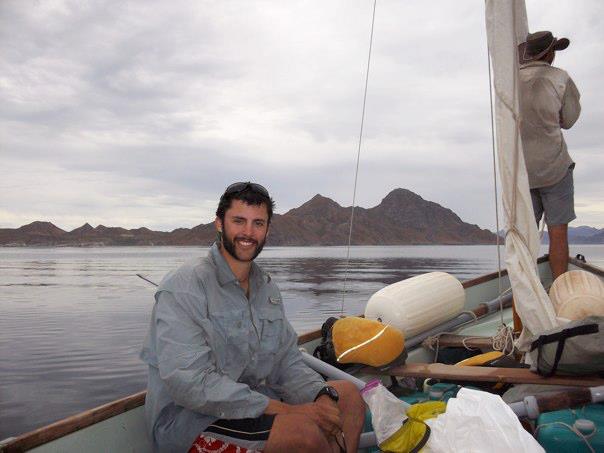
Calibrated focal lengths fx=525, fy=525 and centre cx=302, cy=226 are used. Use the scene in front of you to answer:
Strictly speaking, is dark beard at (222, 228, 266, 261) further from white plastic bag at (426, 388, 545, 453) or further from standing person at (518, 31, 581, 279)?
standing person at (518, 31, 581, 279)

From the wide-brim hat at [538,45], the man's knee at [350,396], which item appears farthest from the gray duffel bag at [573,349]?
the wide-brim hat at [538,45]

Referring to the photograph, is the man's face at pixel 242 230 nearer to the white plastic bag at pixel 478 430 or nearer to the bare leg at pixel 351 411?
the bare leg at pixel 351 411

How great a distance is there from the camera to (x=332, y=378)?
3.37 meters

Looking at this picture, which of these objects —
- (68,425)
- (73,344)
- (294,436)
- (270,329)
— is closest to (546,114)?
(270,329)

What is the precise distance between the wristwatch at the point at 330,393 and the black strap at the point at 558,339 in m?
1.21

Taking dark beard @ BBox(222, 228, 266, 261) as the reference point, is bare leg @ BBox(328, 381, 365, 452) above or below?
below

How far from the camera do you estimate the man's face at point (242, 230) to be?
262 cm

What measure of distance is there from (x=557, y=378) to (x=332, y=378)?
1.31 m

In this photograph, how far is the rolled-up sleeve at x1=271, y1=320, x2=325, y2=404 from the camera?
281 cm

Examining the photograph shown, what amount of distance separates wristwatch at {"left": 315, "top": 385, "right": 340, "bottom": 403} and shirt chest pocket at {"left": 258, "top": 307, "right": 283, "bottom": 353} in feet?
1.04

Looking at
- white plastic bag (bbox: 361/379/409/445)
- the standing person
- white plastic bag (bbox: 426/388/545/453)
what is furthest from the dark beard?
the standing person

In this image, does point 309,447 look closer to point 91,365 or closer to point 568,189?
point 568,189

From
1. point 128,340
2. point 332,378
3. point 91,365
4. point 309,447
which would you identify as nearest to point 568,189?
point 332,378

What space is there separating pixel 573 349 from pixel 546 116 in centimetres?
228
